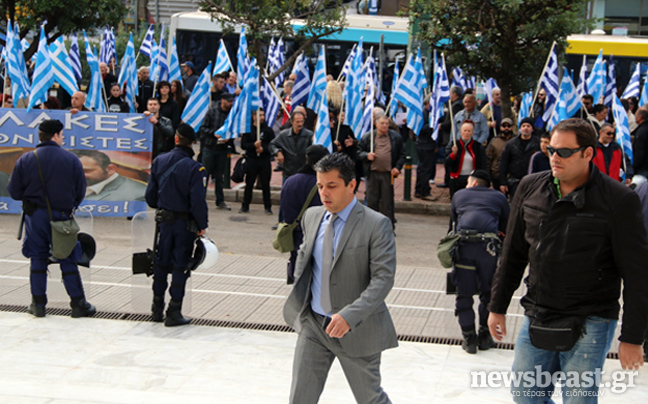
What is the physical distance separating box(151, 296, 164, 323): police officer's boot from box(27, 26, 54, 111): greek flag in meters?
6.45

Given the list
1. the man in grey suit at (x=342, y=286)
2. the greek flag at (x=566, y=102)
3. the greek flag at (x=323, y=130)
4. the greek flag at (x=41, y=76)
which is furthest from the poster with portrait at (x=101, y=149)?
the man in grey suit at (x=342, y=286)

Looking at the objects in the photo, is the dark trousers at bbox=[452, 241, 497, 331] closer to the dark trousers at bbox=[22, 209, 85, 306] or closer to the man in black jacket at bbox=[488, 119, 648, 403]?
the man in black jacket at bbox=[488, 119, 648, 403]

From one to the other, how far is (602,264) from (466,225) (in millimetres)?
3195

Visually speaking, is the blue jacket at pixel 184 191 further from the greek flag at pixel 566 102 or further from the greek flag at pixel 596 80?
the greek flag at pixel 596 80

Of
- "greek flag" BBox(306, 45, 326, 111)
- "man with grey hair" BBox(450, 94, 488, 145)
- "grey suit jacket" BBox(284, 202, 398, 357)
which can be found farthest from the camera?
"man with grey hair" BBox(450, 94, 488, 145)

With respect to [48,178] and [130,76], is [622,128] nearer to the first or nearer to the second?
[48,178]

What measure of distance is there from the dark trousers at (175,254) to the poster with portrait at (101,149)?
19.0 ft

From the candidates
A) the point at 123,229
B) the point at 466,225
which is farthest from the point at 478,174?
the point at 123,229

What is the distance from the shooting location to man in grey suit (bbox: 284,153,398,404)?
14.9 feet

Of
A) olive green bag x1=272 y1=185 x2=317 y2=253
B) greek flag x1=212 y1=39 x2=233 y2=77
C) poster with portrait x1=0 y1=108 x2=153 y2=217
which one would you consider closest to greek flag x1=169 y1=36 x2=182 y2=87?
greek flag x1=212 y1=39 x2=233 y2=77

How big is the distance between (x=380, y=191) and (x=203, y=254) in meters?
5.41

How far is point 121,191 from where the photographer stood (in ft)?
43.7

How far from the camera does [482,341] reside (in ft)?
24.0

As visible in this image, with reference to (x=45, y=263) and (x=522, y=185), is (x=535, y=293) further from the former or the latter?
(x=45, y=263)
